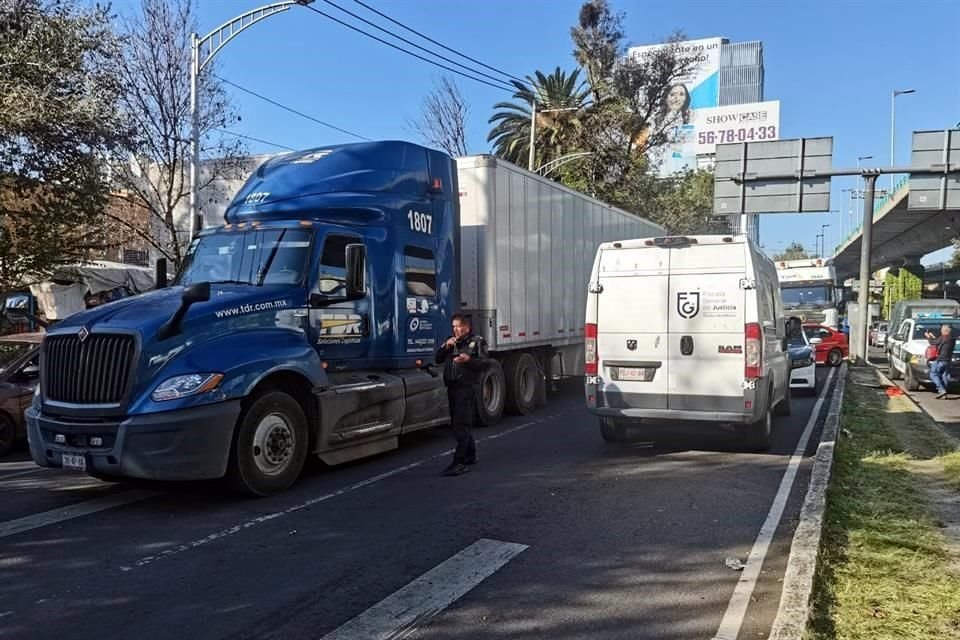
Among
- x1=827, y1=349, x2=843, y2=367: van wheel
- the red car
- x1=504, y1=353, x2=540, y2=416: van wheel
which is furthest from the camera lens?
x1=827, y1=349, x2=843, y2=367: van wheel

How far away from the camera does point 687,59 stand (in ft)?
124

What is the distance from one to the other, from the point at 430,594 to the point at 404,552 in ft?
2.54

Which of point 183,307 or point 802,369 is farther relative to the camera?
point 802,369

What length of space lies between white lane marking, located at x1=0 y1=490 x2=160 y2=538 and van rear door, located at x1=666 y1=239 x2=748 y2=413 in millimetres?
5715

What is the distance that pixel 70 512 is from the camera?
20.8 feet

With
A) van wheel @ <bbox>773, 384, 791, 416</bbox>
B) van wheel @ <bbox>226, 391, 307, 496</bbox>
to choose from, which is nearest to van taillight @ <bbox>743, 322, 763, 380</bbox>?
van wheel @ <bbox>773, 384, 791, 416</bbox>

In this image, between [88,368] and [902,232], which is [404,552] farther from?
[902,232]

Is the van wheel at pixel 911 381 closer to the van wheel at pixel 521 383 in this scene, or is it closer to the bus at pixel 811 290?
the bus at pixel 811 290

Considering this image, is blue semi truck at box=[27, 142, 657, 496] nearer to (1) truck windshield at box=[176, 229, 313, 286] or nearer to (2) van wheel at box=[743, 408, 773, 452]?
(1) truck windshield at box=[176, 229, 313, 286]

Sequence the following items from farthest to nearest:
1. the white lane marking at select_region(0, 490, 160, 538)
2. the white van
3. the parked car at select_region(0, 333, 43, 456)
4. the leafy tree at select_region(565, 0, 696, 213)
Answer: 1. the leafy tree at select_region(565, 0, 696, 213)
2. the parked car at select_region(0, 333, 43, 456)
3. the white van
4. the white lane marking at select_region(0, 490, 160, 538)

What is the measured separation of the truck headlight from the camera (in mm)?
6117

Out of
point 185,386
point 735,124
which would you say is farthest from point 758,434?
point 735,124

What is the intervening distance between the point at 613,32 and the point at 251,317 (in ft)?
110

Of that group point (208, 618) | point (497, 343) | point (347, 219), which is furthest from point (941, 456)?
point (208, 618)
